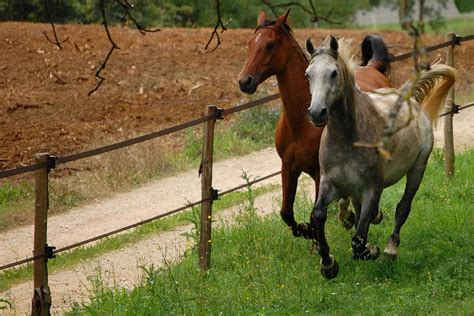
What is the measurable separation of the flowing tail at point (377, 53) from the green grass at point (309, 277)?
1.47m

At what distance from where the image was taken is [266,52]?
863 centimetres

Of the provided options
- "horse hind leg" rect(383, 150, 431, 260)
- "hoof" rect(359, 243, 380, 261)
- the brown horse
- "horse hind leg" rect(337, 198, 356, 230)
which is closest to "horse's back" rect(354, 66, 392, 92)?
the brown horse

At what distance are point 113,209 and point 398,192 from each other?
3545 mm

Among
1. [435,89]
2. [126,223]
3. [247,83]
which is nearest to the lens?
[247,83]

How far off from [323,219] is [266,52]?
1.65 metres

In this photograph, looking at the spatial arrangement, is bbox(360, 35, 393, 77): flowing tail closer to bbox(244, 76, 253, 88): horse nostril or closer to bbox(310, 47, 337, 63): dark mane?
bbox(244, 76, 253, 88): horse nostril

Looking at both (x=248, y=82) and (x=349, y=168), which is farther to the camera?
(x=248, y=82)

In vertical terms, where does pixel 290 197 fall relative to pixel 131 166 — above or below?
below

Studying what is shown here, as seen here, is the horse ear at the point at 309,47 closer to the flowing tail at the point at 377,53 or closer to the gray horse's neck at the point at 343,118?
the gray horse's neck at the point at 343,118

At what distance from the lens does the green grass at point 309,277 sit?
7395 millimetres

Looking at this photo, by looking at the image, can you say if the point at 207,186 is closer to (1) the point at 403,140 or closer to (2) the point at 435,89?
(1) the point at 403,140

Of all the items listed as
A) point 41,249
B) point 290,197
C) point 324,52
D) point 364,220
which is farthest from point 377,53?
point 41,249

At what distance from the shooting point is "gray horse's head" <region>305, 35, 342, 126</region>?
23.7 feet

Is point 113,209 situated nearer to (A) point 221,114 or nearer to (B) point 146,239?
(B) point 146,239
